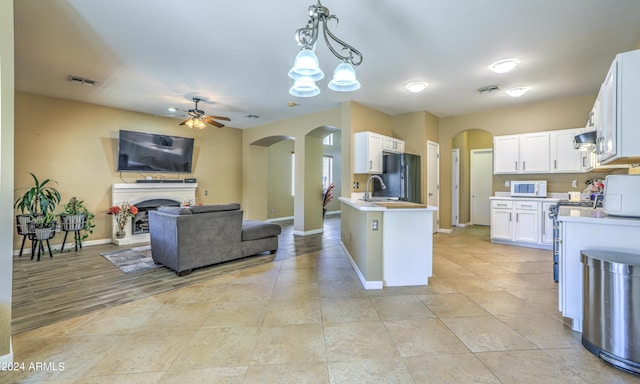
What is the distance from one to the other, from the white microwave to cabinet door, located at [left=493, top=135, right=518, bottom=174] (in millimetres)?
321

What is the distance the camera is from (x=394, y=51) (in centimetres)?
338

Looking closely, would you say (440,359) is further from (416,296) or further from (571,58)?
(571,58)

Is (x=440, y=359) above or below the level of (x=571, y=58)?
below

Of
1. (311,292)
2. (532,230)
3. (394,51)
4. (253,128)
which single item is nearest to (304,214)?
(253,128)

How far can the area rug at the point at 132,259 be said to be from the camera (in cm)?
400

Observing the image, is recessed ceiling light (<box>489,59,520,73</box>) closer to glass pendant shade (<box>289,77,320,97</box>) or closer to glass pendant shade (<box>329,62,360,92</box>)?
glass pendant shade (<box>329,62,360,92</box>)

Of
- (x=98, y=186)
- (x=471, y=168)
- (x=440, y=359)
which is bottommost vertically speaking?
(x=440, y=359)

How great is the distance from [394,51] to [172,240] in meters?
3.65

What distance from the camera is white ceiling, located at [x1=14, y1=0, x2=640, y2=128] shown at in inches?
102

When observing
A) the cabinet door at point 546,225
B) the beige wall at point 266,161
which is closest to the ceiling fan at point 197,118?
the beige wall at point 266,161

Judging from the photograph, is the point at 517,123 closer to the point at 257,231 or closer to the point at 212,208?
the point at 257,231

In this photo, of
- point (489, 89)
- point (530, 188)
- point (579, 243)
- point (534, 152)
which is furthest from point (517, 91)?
point (579, 243)

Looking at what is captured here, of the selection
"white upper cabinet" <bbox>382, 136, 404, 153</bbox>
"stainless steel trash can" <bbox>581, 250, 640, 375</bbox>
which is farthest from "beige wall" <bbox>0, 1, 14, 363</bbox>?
"white upper cabinet" <bbox>382, 136, 404, 153</bbox>

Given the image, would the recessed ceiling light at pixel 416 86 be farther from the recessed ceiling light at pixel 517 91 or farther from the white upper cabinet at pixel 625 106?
the white upper cabinet at pixel 625 106
